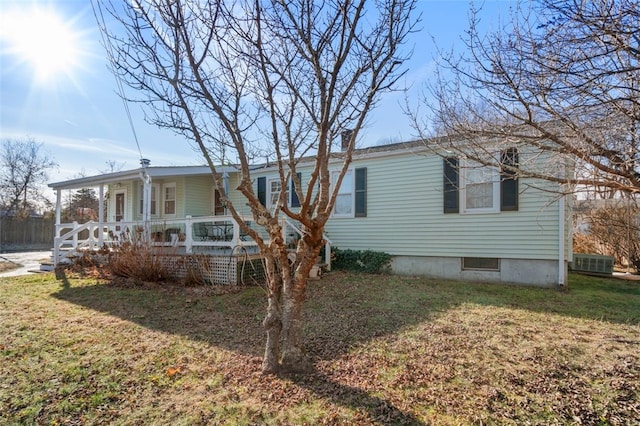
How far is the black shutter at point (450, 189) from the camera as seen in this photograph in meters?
8.32

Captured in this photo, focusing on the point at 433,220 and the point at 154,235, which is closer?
the point at 433,220

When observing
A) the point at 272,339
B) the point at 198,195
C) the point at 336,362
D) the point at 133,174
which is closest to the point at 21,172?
the point at 198,195

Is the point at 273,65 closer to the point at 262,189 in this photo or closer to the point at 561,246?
the point at 561,246

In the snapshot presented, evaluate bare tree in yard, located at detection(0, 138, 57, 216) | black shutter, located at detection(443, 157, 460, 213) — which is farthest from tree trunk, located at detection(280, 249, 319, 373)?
bare tree in yard, located at detection(0, 138, 57, 216)

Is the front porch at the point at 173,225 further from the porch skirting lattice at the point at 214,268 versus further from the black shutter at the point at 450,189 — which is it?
the black shutter at the point at 450,189

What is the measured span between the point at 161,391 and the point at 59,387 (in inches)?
35.8

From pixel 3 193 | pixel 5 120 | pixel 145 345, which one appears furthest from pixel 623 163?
pixel 3 193

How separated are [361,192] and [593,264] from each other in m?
7.29

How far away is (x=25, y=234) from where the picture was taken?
23188 millimetres

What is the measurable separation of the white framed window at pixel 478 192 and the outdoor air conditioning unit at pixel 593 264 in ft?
16.1

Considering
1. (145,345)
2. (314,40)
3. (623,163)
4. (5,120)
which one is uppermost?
(5,120)

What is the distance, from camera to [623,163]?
3.30 meters

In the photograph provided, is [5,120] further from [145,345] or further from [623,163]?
[623,163]

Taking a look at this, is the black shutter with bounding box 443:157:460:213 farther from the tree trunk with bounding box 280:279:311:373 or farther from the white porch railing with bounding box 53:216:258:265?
the tree trunk with bounding box 280:279:311:373
